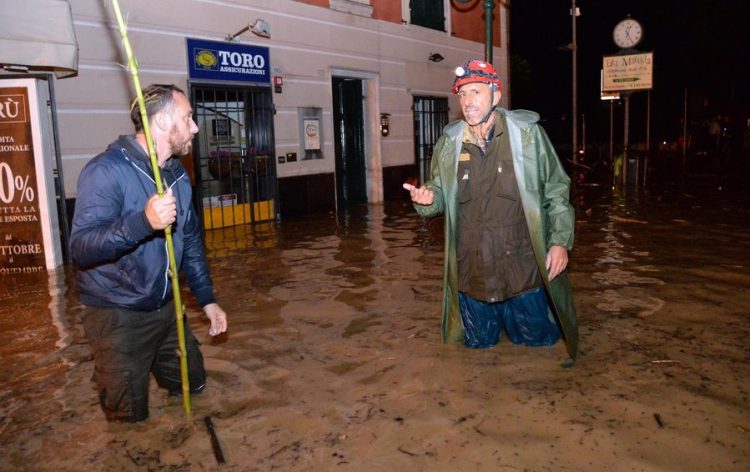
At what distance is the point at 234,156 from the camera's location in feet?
38.8

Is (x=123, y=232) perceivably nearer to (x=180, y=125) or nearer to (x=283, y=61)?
(x=180, y=125)

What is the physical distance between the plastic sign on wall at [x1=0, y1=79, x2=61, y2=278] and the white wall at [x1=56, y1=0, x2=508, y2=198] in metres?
1.17

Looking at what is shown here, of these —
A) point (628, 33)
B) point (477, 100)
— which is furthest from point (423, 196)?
point (628, 33)

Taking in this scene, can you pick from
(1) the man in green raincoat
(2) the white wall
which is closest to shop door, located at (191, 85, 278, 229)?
(2) the white wall

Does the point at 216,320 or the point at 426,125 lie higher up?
the point at 426,125

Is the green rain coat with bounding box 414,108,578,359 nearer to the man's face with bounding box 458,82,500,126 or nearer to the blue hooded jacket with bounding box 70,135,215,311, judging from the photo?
the man's face with bounding box 458,82,500,126

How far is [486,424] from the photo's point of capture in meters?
3.59

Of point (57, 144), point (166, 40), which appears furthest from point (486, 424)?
point (166, 40)

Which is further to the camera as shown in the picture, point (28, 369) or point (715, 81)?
point (715, 81)

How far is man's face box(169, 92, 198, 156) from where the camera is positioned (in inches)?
130

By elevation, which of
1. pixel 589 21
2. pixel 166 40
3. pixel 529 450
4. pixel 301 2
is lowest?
pixel 529 450

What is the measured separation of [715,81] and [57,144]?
45629 mm

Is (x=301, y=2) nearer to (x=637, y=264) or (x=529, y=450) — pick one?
(x=637, y=264)

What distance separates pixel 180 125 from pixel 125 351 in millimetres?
1198
